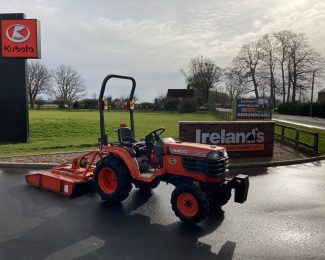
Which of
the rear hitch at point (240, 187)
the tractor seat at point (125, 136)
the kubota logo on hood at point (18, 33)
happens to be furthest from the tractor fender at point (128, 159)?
the kubota logo on hood at point (18, 33)

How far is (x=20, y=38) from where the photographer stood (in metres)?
15.9

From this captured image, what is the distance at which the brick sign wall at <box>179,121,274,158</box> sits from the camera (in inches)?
425

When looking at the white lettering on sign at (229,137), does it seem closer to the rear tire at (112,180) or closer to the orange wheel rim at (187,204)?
the rear tire at (112,180)

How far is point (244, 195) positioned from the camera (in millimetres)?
5668

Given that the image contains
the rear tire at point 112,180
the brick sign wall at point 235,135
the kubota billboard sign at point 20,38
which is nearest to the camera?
the rear tire at point 112,180

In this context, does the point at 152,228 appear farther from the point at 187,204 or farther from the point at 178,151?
the point at 178,151

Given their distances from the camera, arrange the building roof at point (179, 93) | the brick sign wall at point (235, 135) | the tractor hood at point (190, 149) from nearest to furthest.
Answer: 1. the tractor hood at point (190, 149)
2. the brick sign wall at point (235, 135)
3. the building roof at point (179, 93)

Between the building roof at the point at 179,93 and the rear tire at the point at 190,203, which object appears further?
the building roof at the point at 179,93

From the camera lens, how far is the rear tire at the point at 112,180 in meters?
6.27

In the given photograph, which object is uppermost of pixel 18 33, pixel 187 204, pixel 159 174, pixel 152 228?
pixel 18 33

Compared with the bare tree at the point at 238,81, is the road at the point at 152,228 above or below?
below

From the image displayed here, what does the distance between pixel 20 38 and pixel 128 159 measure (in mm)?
12413

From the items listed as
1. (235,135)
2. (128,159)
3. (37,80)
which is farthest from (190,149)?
(37,80)

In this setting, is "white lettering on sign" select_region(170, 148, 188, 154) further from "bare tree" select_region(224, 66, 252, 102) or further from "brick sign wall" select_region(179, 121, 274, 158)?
"bare tree" select_region(224, 66, 252, 102)
